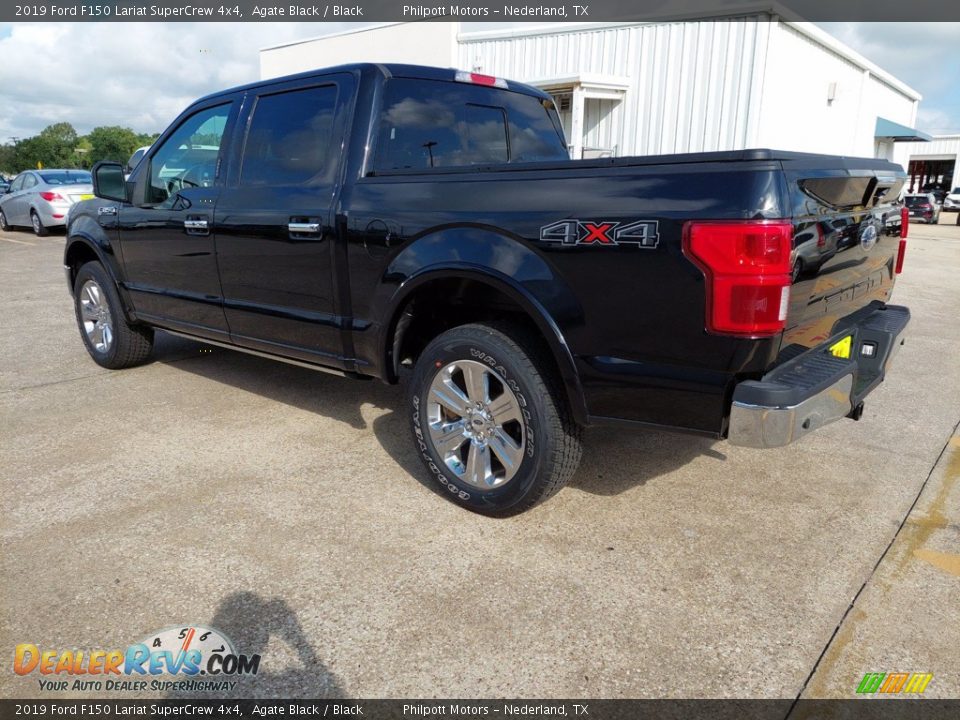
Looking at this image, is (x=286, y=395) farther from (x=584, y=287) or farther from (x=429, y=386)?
(x=584, y=287)

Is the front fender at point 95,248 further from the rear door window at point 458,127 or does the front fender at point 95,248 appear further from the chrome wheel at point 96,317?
the rear door window at point 458,127

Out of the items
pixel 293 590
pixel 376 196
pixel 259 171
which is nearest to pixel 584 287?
pixel 376 196

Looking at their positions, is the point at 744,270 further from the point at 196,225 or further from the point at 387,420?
the point at 196,225

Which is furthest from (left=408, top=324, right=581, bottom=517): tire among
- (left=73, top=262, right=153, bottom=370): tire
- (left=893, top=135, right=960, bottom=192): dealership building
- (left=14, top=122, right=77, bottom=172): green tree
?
(left=14, top=122, right=77, bottom=172): green tree

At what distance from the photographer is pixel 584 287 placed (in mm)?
2682

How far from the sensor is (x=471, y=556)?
9.58ft

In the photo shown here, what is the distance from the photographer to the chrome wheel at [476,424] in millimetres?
3076

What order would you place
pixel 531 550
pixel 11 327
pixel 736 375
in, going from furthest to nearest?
pixel 11 327 → pixel 531 550 → pixel 736 375

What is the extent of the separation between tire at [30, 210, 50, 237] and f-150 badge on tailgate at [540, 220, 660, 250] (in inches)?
672

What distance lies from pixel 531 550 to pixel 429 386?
85cm

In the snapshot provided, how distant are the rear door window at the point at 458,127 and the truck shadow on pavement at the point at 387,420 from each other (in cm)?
155

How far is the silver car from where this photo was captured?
15.9 m
